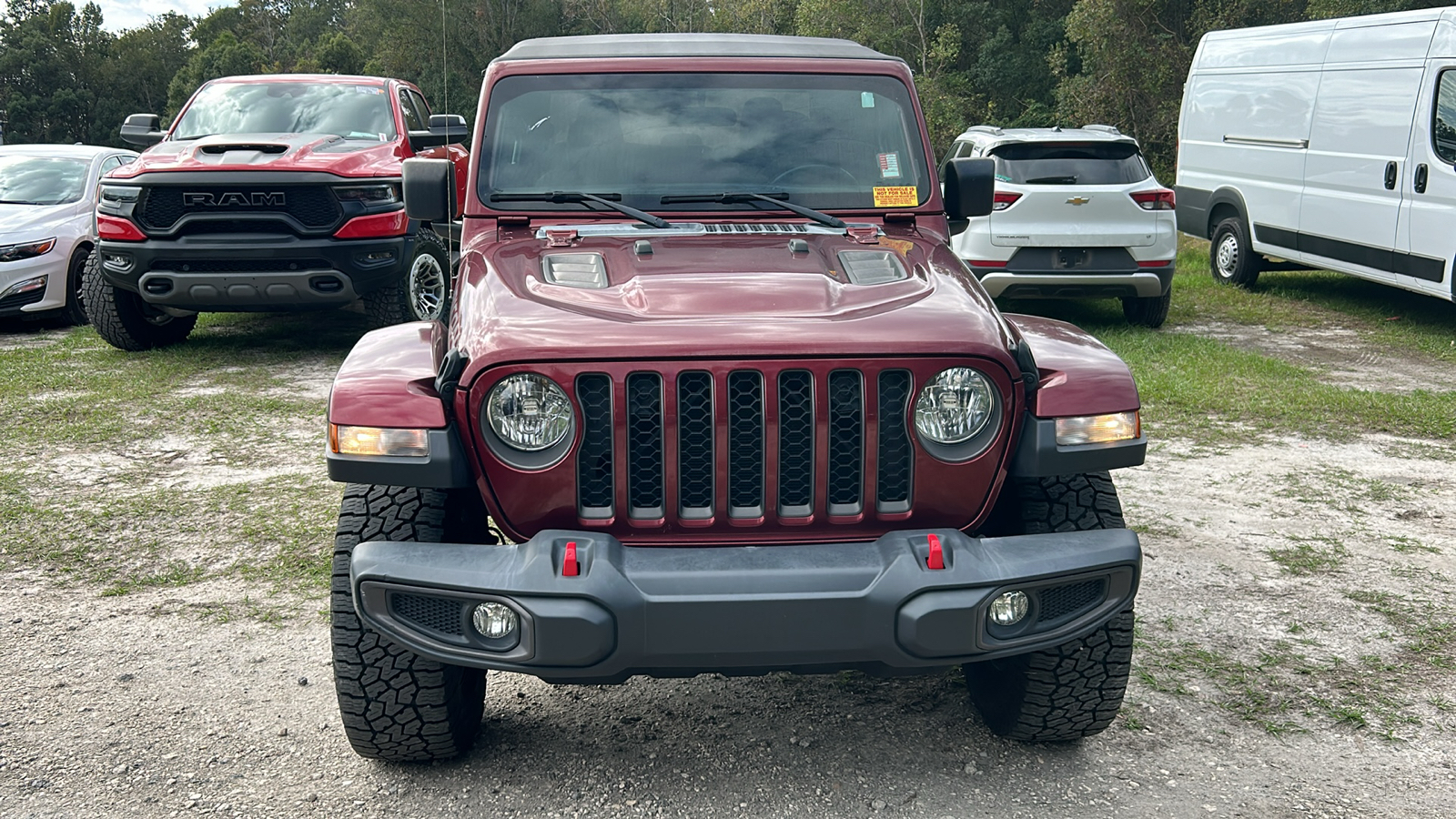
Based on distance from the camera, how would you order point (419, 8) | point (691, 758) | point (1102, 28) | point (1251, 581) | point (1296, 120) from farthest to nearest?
point (419, 8)
point (1102, 28)
point (1296, 120)
point (1251, 581)
point (691, 758)

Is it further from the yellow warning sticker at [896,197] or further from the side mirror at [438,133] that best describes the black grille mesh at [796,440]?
the side mirror at [438,133]

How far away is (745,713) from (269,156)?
253 inches

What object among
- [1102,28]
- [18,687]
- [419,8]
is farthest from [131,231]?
[419,8]

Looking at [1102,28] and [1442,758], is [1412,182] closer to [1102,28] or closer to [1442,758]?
[1442,758]

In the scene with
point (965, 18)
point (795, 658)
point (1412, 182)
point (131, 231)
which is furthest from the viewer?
point (965, 18)

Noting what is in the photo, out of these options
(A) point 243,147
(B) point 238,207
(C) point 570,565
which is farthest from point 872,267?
(A) point 243,147

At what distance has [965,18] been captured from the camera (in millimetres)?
39688

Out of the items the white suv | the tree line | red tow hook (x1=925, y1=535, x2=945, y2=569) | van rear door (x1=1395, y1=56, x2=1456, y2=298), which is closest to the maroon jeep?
red tow hook (x1=925, y1=535, x2=945, y2=569)

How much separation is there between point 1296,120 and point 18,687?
10.9m

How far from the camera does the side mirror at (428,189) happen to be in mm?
4113

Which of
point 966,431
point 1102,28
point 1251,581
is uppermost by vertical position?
point 1102,28

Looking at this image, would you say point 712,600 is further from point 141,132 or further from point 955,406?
point 141,132

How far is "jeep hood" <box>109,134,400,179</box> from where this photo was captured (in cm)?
839

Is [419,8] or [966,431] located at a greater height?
[419,8]
